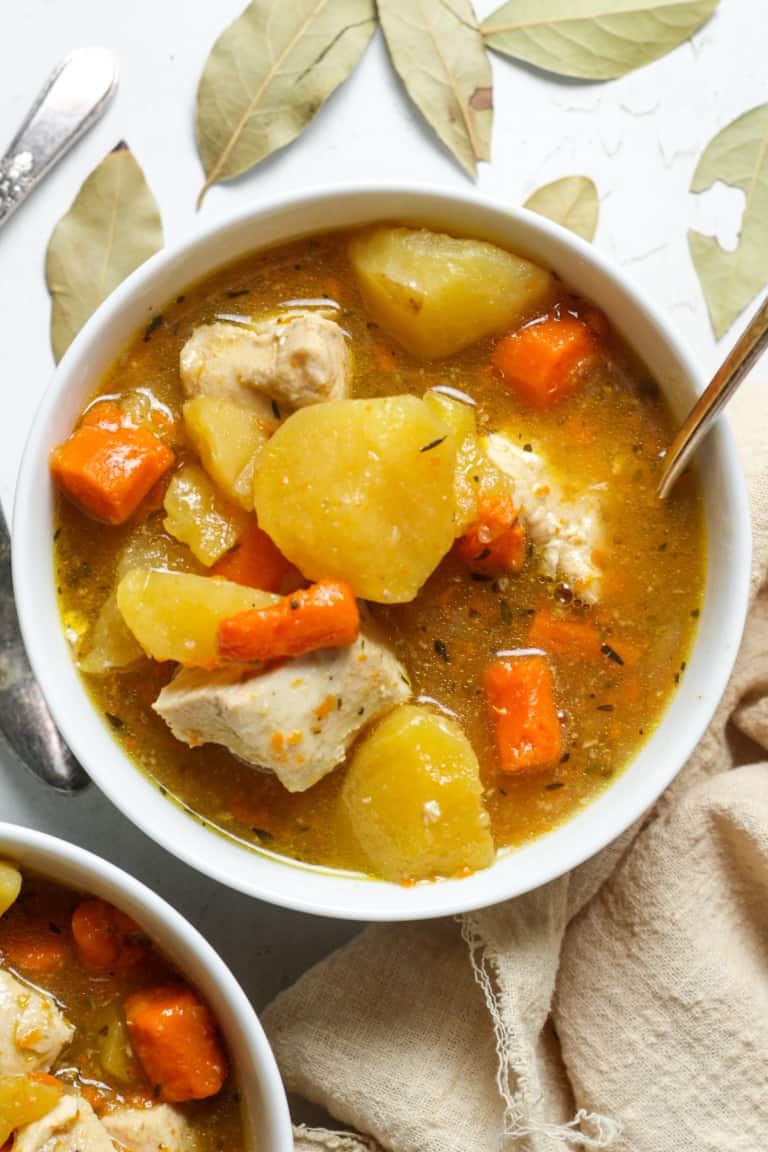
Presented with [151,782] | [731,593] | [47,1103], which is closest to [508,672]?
[731,593]

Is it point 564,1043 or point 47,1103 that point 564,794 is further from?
point 47,1103

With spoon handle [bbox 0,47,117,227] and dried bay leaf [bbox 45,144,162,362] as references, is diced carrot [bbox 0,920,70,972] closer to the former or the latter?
dried bay leaf [bbox 45,144,162,362]

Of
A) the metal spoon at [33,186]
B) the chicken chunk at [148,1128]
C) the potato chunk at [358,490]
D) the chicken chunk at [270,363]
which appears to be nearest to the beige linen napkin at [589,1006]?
the chicken chunk at [148,1128]

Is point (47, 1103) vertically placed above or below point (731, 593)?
below

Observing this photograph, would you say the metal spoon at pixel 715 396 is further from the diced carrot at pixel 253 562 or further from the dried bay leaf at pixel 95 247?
the dried bay leaf at pixel 95 247

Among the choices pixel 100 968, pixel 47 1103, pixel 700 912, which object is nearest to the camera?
pixel 47 1103
